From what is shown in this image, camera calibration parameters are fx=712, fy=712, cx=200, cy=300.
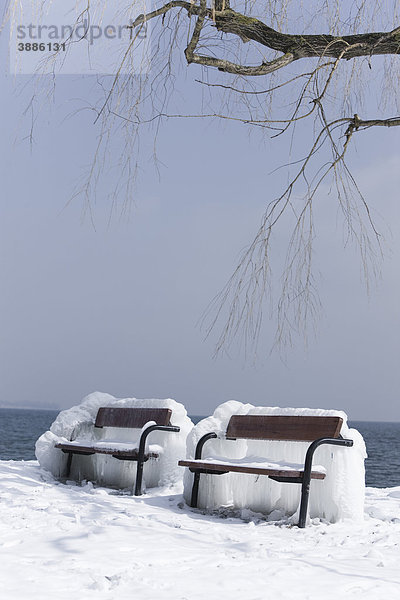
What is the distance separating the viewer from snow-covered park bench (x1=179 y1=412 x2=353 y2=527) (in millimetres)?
5410

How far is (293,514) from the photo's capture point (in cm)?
580

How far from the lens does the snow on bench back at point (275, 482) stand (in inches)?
223

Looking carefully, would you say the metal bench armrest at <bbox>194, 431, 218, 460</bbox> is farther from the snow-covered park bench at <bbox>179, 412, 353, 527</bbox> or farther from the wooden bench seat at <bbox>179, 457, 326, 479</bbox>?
the wooden bench seat at <bbox>179, 457, 326, 479</bbox>

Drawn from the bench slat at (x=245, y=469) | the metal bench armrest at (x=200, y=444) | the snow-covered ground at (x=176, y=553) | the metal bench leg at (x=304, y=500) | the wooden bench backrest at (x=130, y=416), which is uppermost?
the wooden bench backrest at (x=130, y=416)

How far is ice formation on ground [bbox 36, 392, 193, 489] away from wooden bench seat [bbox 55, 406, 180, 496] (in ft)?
0.19

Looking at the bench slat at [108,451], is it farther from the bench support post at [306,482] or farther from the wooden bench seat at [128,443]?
the bench support post at [306,482]

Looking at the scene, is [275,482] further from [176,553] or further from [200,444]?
[176,553]

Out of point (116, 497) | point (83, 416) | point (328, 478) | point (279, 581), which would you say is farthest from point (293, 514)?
point (83, 416)

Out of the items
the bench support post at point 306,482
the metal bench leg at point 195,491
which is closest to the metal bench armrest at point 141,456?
the metal bench leg at point 195,491

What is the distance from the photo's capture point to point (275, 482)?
607 cm

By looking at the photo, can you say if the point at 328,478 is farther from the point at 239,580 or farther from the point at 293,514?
the point at 239,580

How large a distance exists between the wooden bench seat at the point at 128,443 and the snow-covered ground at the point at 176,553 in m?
0.58

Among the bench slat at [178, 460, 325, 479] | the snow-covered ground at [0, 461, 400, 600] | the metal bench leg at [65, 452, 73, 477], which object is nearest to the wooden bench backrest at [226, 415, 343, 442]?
the bench slat at [178, 460, 325, 479]

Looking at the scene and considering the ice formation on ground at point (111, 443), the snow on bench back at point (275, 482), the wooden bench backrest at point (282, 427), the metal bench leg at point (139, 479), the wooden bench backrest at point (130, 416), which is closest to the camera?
the snow on bench back at point (275, 482)
